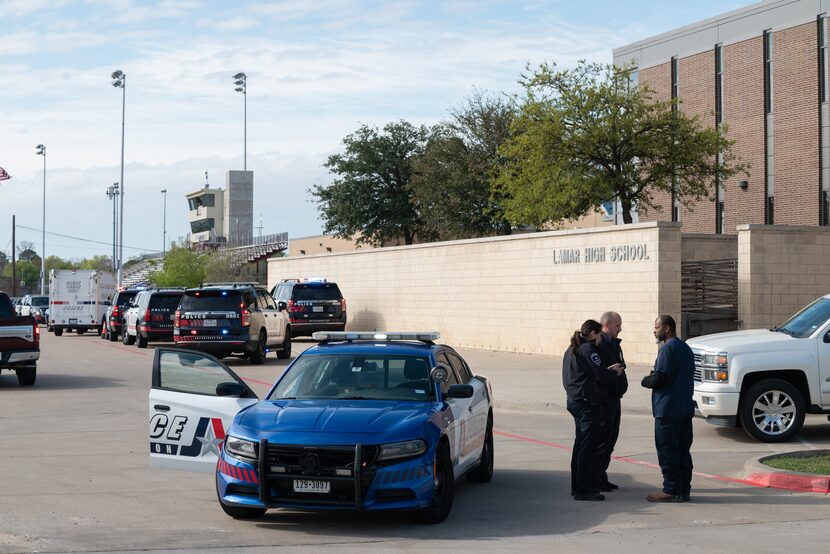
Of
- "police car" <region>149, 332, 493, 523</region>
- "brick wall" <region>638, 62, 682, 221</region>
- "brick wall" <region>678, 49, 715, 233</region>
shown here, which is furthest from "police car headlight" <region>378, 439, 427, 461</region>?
"brick wall" <region>638, 62, 682, 221</region>

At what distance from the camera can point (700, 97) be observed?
44.8 meters

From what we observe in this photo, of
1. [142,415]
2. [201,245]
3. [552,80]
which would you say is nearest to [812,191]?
[552,80]

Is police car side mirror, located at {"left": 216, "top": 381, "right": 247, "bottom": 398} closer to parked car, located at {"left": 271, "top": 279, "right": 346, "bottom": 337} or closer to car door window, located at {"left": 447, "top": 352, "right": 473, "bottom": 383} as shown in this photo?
car door window, located at {"left": 447, "top": 352, "right": 473, "bottom": 383}

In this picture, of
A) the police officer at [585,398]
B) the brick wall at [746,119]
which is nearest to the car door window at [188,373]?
the police officer at [585,398]

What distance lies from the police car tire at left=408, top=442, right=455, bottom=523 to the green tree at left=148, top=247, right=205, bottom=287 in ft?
226

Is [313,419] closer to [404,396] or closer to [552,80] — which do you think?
[404,396]

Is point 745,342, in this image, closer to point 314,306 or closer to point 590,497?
point 590,497

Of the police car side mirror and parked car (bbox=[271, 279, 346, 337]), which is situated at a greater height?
parked car (bbox=[271, 279, 346, 337])

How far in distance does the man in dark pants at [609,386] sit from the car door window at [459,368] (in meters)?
1.52

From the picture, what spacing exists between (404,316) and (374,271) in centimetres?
334

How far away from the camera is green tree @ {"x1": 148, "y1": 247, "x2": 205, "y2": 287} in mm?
77062

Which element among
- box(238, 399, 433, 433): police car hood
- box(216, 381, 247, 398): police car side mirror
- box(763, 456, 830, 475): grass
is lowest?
box(763, 456, 830, 475): grass

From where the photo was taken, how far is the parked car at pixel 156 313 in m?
35.2

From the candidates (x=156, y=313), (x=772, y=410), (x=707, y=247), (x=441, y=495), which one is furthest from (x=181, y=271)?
(x=441, y=495)
